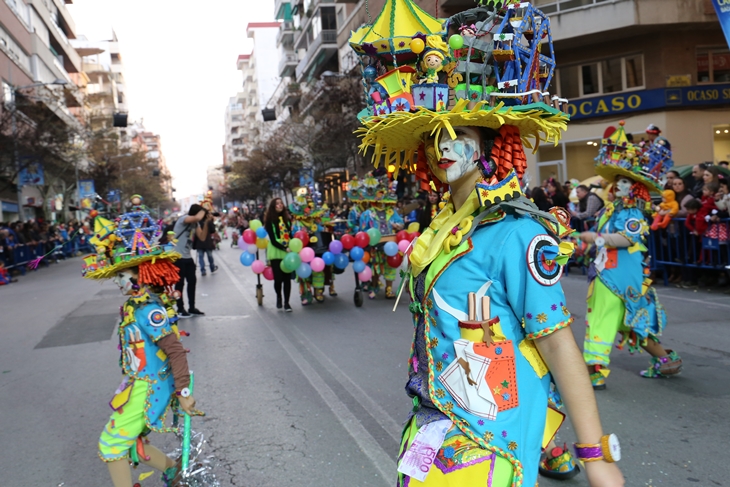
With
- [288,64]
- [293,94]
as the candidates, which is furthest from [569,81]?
[288,64]

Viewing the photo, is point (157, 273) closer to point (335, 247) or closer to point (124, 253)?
point (124, 253)

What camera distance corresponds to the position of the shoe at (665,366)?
19.4ft

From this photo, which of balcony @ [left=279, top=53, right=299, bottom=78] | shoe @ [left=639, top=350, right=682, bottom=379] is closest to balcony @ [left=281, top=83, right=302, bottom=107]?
balcony @ [left=279, top=53, right=299, bottom=78]

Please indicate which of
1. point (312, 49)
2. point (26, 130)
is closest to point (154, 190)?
point (312, 49)

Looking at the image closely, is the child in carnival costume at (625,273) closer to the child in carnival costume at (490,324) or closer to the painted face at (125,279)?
the child in carnival costume at (490,324)

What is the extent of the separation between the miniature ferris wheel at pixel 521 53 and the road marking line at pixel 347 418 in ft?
9.12

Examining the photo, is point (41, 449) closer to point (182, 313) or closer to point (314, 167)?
point (182, 313)

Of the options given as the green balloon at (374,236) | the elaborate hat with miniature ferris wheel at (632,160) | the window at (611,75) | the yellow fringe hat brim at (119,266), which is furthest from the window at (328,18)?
the yellow fringe hat brim at (119,266)

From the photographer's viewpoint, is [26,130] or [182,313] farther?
[26,130]

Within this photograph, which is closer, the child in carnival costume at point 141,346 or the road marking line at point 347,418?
the child in carnival costume at point 141,346

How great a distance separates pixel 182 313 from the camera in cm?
1115

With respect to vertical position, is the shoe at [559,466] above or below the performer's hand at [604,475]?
below

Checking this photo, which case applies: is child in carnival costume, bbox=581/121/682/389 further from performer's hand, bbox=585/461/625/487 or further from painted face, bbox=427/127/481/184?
performer's hand, bbox=585/461/625/487

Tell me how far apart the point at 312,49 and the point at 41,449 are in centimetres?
4786
